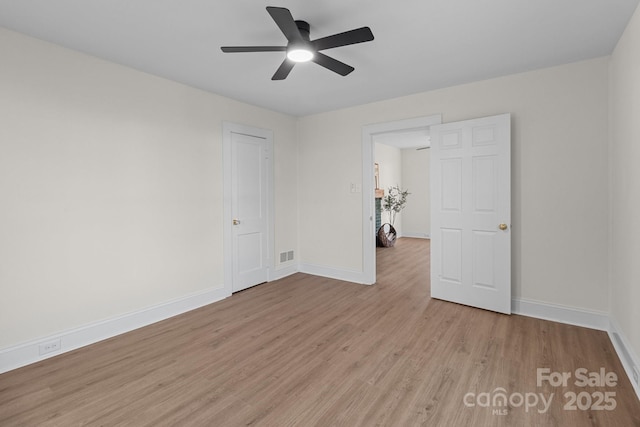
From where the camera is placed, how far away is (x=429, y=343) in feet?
8.82

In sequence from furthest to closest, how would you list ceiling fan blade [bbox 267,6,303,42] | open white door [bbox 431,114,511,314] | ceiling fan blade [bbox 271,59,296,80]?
open white door [bbox 431,114,511,314], ceiling fan blade [bbox 271,59,296,80], ceiling fan blade [bbox 267,6,303,42]

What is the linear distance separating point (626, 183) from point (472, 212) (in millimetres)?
1291

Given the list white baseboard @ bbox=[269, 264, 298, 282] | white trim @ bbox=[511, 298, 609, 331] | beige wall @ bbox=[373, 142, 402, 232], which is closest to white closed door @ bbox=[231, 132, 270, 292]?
white baseboard @ bbox=[269, 264, 298, 282]

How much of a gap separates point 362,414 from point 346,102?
3670 millimetres

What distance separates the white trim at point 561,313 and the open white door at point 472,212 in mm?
168

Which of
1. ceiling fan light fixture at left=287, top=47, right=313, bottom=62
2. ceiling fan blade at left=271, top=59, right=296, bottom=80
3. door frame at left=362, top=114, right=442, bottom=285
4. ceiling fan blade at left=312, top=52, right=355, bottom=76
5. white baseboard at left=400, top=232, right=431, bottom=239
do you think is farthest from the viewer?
white baseboard at left=400, top=232, right=431, bottom=239

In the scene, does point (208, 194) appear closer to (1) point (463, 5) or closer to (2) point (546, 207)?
(1) point (463, 5)

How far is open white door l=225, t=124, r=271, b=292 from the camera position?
13.1 ft

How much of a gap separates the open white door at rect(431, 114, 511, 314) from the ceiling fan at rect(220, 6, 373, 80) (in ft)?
5.74

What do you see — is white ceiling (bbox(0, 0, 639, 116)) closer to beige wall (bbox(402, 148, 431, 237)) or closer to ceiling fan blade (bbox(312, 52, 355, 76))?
ceiling fan blade (bbox(312, 52, 355, 76))

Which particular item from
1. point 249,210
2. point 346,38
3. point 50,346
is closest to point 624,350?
point 346,38

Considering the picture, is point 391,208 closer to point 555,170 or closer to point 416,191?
point 416,191

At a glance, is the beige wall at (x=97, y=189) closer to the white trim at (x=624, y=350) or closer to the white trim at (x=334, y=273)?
the white trim at (x=334, y=273)

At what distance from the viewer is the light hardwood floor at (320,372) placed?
1832 millimetres
